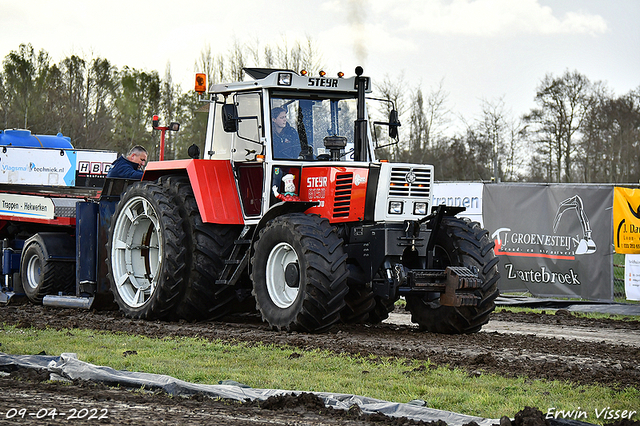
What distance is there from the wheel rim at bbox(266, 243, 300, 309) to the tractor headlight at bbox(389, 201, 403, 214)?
1210mm

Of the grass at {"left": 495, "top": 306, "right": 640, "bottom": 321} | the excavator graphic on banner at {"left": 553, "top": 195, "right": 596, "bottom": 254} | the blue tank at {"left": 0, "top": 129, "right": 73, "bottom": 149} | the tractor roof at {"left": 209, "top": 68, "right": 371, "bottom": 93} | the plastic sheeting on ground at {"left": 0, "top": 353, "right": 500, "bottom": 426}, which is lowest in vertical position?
the grass at {"left": 495, "top": 306, "right": 640, "bottom": 321}

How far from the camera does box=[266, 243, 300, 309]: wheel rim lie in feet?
30.4

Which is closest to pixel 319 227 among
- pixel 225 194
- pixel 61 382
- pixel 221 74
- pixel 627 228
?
pixel 225 194

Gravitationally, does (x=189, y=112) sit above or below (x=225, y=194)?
above

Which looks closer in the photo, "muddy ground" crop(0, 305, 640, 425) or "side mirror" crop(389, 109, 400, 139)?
"muddy ground" crop(0, 305, 640, 425)

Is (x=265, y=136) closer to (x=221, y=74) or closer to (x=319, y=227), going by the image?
(x=319, y=227)

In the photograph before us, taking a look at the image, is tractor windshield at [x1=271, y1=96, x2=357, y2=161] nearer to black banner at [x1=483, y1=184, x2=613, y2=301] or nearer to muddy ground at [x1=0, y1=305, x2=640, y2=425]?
muddy ground at [x1=0, y1=305, x2=640, y2=425]

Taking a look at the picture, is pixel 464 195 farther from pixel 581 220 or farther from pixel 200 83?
pixel 200 83

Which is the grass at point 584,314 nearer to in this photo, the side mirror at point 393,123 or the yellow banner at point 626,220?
the yellow banner at point 626,220

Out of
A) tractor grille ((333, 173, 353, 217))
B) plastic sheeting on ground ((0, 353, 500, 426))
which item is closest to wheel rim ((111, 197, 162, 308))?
tractor grille ((333, 173, 353, 217))

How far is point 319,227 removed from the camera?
879cm

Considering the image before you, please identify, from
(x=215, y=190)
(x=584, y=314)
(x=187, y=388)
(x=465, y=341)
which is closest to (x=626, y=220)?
(x=584, y=314)

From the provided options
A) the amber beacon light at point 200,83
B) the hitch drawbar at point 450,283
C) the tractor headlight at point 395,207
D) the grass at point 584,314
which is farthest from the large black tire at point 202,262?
the grass at point 584,314

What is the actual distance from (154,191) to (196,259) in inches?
44.7
